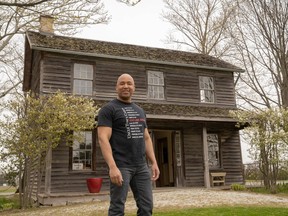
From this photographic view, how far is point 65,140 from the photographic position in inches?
504

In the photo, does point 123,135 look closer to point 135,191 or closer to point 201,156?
point 135,191

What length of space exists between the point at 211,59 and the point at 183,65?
129 inches

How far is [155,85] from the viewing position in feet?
51.3

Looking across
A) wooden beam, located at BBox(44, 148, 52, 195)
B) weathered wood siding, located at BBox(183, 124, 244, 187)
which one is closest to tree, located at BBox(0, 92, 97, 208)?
wooden beam, located at BBox(44, 148, 52, 195)

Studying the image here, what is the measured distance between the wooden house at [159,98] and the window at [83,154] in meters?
0.04

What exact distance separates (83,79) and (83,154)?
3.15 meters

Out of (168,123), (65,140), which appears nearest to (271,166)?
(168,123)

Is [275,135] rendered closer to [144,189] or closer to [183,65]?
[183,65]

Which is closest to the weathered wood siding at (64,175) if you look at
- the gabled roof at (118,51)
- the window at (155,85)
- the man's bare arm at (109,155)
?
the gabled roof at (118,51)

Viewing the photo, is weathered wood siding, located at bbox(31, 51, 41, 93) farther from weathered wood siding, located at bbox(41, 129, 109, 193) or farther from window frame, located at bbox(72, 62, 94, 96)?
weathered wood siding, located at bbox(41, 129, 109, 193)

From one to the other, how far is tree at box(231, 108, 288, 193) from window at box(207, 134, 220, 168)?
2546mm

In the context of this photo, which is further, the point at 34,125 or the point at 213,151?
the point at 213,151

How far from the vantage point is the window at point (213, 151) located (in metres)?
16.0

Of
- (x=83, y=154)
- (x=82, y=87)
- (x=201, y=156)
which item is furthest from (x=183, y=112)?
(x=83, y=154)
